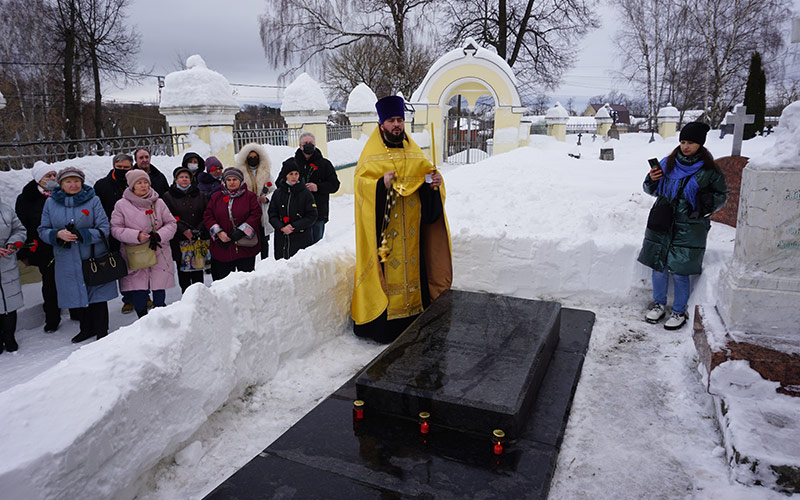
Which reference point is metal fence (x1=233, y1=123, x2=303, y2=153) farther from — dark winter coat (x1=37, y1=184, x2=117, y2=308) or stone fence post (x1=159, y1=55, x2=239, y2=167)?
dark winter coat (x1=37, y1=184, x2=117, y2=308)

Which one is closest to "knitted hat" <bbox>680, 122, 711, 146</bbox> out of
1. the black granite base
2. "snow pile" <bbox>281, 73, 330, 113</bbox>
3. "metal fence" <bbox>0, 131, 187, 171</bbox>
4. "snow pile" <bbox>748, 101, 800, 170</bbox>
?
"snow pile" <bbox>748, 101, 800, 170</bbox>

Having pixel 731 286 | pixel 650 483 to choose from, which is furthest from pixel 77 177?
pixel 731 286

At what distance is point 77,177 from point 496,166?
6265 millimetres

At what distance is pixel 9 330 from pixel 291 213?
9.10 ft

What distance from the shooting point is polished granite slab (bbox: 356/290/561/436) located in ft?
9.56

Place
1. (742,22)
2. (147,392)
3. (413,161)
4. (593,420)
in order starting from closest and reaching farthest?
(147,392)
(593,420)
(413,161)
(742,22)

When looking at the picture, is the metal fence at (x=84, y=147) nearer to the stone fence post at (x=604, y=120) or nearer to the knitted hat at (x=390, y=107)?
the knitted hat at (x=390, y=107)

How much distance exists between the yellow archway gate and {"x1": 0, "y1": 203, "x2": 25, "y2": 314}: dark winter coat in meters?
13.8

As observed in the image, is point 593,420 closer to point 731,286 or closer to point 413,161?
point 731,286

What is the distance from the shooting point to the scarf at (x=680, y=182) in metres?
4.18

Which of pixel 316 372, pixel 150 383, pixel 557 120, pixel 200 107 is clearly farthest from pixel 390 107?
pixel 557 120

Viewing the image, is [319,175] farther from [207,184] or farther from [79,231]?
[79,231]

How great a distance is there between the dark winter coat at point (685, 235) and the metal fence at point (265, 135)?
7230mm

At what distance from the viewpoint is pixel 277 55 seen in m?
24.1
